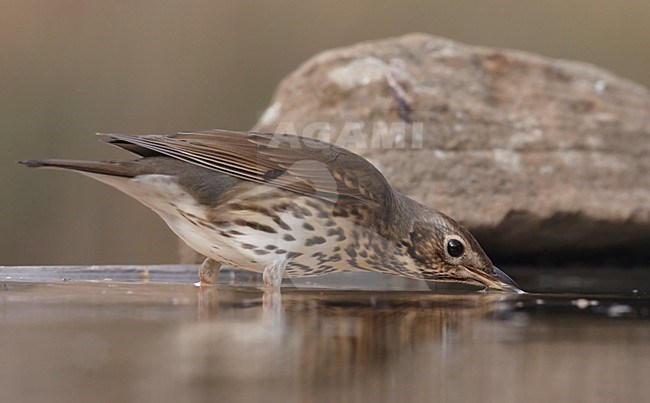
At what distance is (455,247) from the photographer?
5211 millimetres

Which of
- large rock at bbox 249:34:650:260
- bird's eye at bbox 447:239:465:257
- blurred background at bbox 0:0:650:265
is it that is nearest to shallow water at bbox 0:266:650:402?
bird's eye at bbox 447:239:465:257

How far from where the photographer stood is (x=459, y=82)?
722 centimetres

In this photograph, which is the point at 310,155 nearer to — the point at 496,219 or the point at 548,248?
the point at 496,219

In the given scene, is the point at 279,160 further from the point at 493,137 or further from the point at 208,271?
the point at 493,137

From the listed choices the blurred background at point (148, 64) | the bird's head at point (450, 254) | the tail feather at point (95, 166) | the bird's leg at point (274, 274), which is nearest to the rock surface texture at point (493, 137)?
the bird's head at point (450, 254)

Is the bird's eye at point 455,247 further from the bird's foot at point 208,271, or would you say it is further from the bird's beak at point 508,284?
the bird's foot at point 208,271

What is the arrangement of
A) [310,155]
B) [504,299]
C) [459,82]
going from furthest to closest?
[459,82] → [310,155] → [504,299]

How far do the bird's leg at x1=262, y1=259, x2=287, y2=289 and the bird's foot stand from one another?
0.46m

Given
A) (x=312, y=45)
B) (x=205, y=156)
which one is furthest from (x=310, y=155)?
(x=312, y=45)

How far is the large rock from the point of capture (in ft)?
22.1

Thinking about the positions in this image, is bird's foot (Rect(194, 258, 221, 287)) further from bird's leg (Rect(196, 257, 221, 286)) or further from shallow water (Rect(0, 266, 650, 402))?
shallow water (Rect(0, 266, 650, 402))

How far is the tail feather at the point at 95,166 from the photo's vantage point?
173 inches

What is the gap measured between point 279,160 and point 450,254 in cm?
89

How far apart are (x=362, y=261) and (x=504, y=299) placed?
681 mm
